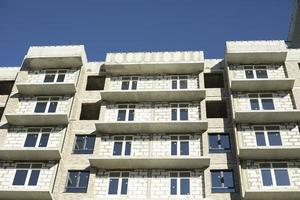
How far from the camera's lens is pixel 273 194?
28.0 meters

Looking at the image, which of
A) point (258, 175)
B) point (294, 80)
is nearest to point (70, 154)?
point (258, 175)

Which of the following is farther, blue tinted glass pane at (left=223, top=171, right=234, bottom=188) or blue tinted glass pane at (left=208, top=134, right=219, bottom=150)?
blue tinted glass pane at (left=208, top=134, right=219, bottom=150)

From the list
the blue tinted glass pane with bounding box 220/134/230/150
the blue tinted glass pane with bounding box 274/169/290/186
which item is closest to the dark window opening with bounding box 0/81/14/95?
the blue tinted glass pane with bounding box 220/134/230/150

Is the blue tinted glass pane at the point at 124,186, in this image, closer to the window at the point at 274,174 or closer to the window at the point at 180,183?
the window at the point at 180,183

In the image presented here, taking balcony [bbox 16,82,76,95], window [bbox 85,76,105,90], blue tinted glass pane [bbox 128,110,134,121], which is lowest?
blue tinted glass pane [bbox 128,110,134,121]

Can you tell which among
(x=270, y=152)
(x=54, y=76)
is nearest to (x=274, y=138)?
(x=270, y=152)

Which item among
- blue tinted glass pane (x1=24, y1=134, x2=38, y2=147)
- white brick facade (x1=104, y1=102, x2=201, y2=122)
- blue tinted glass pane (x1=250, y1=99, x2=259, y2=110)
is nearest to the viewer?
blue tinted glass pane (x1=24, y1=134, x2=38, y2=147)

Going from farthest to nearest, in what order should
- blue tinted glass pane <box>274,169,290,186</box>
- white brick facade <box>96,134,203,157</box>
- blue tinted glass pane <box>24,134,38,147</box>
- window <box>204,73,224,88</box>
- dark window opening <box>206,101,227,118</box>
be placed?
window <box>204,73,224,88</box> → dark window opening <box>206,101,227,118</box> → blue tinted glass pane <box>24,134,38,147</box> → white brick facade <box>96,134,203,157</box> → blue tinted glass pane <box>274,169,290,186</box>

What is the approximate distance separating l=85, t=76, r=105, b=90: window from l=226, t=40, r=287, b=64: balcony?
Answer: 11573 millimetres

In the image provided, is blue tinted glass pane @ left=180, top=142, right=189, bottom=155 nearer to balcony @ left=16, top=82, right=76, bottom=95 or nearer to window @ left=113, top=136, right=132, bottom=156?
window @ left=113, top=136, right=132, bottom=156

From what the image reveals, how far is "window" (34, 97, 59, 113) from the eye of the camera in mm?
36359

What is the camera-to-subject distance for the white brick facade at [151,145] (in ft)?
108

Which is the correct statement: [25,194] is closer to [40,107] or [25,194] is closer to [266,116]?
[40,107]

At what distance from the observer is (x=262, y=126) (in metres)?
33.3
